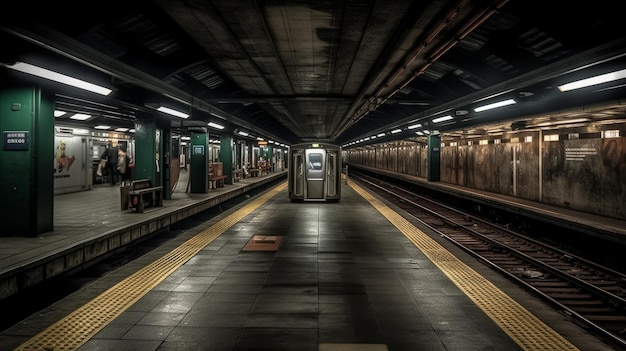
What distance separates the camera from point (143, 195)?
408 inches

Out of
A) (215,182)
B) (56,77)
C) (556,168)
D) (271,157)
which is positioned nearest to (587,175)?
(556,168)

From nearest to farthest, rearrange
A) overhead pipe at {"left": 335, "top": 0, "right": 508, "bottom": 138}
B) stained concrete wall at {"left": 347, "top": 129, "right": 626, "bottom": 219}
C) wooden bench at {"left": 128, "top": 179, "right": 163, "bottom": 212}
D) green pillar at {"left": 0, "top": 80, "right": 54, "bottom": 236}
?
overhead pipe at {"left": 335, "top": 0, "right": 508, "bottom": 138} → green pillar at {"left": 0, "top": 80, "right": 54, "bottom": 236} → stained concrete wall at {"left": 347, "top": 129, "right": 626, "bottom": 219} → wooden bench at {"left": 128, "top": 179, "right": 163, "bottom": 212}

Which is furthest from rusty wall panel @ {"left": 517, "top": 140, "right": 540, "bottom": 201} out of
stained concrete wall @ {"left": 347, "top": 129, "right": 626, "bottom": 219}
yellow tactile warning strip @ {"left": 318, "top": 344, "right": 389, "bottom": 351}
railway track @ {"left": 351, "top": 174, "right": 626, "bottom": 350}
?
yellow tactile warning strip @ {"left": 318, "top": 344, "right": 389, "bottom": 351}

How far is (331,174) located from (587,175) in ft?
26.6

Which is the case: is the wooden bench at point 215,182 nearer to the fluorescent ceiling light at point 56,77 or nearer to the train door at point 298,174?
the train door at point 298,174

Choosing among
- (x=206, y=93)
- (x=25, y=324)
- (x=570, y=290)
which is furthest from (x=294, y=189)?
(x=25, y=324)

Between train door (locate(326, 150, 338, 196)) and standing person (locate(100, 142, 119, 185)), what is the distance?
8670mm

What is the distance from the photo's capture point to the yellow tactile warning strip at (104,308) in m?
3.57

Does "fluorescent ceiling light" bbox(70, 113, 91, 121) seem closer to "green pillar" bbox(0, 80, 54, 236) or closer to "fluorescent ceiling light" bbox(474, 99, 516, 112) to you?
"green pillar" bbox(0, 80, 54, 236)

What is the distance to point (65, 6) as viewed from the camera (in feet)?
19.8

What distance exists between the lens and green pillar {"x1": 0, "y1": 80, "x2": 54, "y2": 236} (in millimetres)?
6383

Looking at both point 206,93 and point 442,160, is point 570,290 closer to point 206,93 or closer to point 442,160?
point 206,93

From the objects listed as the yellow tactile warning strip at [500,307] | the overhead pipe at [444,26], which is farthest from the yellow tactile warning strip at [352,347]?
the overhead pipe at [444,26]

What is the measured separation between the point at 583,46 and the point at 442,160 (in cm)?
1303
